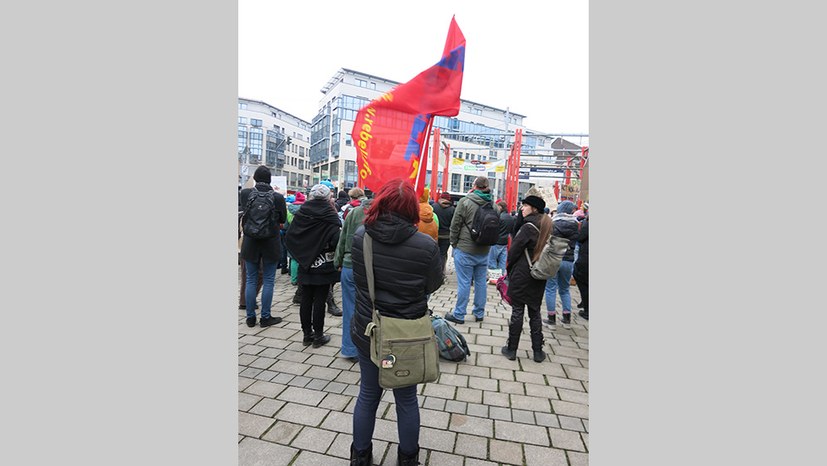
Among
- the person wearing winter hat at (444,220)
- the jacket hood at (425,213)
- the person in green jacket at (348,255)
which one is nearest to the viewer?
the person in green jacket at (348,255)

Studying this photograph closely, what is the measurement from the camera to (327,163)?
205ft

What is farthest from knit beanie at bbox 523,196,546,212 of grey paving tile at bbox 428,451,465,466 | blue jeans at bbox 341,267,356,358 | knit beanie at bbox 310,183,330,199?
grey paving tile at bbox 428,451,465,466

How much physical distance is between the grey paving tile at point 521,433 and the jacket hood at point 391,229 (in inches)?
71.6

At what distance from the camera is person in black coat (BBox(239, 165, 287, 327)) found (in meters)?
5.13

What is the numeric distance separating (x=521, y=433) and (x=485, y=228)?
285 centimetres

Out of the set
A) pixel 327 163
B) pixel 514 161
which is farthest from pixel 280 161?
pixel 514 161

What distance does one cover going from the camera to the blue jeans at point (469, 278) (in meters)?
5.73

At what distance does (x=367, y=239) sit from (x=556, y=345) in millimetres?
3737

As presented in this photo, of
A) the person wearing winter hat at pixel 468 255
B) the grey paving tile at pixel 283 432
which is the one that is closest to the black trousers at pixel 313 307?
the grey paving tile at pixel 283 432

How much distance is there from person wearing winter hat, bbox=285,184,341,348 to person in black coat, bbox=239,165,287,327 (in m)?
0.82

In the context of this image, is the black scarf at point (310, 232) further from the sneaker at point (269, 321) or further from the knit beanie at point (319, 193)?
the sneaker at point (269, 321)

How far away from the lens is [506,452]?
2803 mm

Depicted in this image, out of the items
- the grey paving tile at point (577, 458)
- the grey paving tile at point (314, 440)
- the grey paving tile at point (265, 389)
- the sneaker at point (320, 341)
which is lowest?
the grey paving tile at point (577, 458)

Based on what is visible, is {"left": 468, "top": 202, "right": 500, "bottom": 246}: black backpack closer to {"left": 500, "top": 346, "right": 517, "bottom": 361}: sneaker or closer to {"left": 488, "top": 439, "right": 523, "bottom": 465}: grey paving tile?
{"left": 500, "top": 346, "right": 517, "bottom": 361}: sneaker
